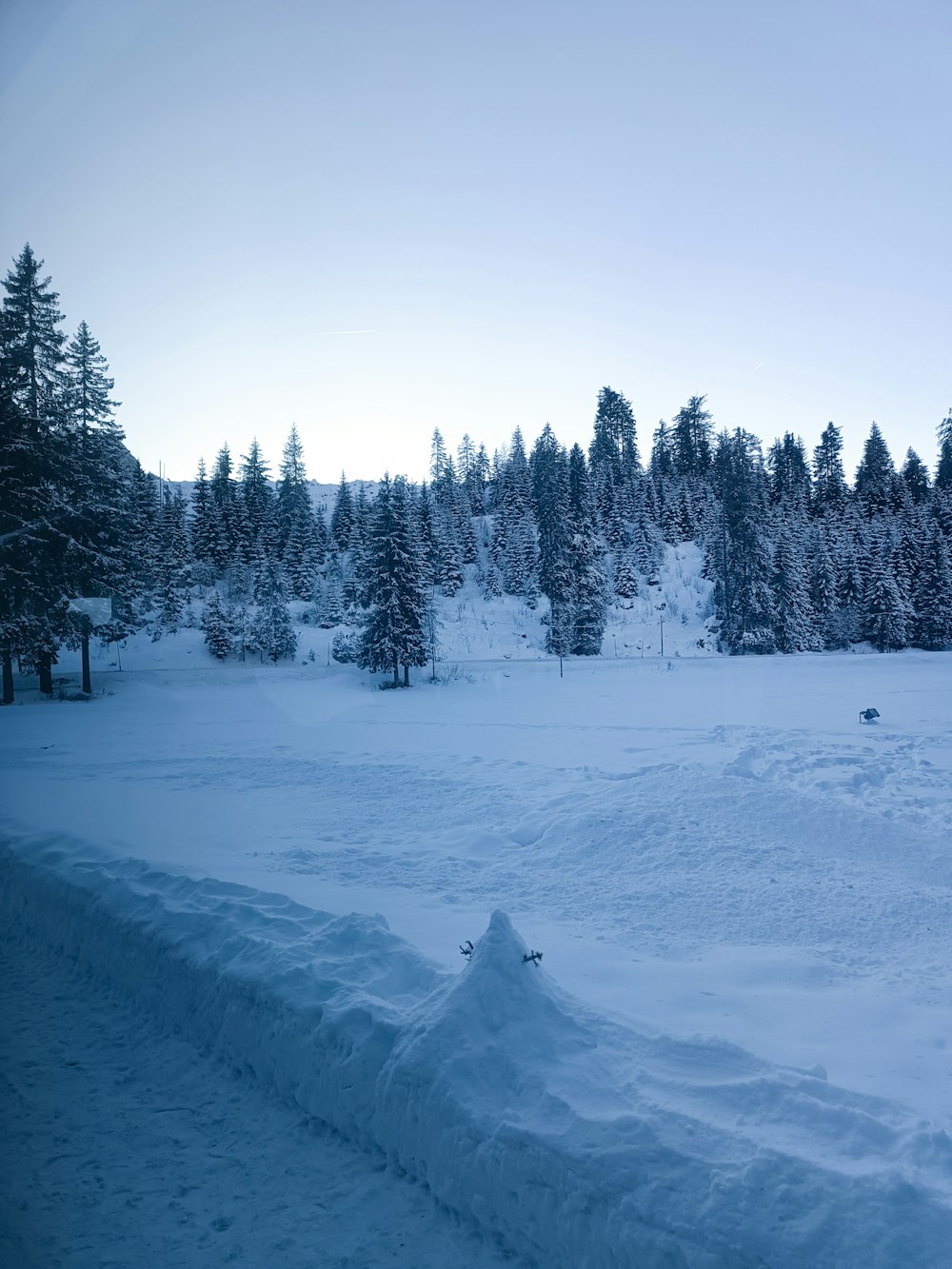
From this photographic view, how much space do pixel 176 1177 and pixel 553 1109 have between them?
6.13 feet

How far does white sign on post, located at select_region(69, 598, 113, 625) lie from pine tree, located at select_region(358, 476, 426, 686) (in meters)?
11.6

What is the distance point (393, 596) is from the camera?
1323 inches

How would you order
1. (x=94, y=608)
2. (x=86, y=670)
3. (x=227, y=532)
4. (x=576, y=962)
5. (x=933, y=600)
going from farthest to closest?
(x=227, y=532), (x=933, y=600), (x=86, y=670), (x=94, y=608), (x=576, y=962)

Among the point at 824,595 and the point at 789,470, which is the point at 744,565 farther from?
the point at 789,470

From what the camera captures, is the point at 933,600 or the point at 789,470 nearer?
the point at 933,600

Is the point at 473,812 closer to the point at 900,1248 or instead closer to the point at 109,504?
the point at 900,1248

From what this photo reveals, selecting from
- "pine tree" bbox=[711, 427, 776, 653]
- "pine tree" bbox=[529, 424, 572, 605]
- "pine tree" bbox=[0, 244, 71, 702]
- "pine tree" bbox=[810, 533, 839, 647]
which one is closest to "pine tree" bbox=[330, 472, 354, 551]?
"pine tree" bbox=[529, 424, 572, 605]

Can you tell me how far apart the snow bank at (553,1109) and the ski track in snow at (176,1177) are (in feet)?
0.48

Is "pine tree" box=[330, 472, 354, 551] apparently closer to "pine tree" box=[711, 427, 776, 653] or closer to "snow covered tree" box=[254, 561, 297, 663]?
"snow covered tree" box=[254, 561, 297, 663]

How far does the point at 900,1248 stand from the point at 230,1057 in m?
3.56

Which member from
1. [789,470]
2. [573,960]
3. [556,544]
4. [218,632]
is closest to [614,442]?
[789,470]

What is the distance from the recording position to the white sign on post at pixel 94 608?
92.6 feet

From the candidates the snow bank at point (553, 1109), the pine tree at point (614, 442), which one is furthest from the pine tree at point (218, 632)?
the pine tree at point (614, 442)

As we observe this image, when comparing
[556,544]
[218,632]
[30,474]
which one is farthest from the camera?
[556,544]
